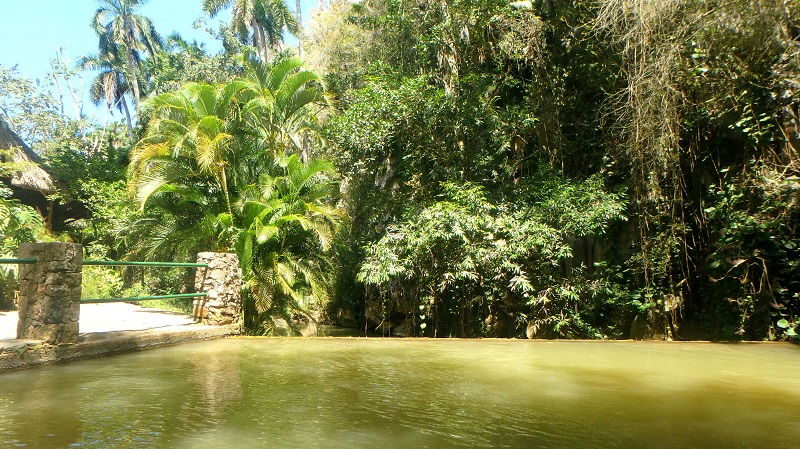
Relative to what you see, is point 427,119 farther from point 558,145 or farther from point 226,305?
point 226,305

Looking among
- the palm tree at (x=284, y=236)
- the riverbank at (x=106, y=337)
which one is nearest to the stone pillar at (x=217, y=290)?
the riverbank at (x=106, y=337)

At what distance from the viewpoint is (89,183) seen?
1848cm

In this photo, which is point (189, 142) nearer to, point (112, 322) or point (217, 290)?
point (217, 290)

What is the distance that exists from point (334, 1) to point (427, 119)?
974cm

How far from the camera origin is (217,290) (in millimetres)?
9695

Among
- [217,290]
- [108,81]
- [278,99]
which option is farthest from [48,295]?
[108,81]

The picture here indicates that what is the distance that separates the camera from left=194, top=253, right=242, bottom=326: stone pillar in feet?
31.7

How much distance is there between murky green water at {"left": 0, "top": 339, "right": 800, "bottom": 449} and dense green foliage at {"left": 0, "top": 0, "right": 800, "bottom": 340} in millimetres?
3865

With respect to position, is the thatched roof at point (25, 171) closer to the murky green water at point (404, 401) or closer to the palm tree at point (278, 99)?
the palm tree at point (278, 99)

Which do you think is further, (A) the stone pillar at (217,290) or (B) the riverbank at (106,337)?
(A) the stone pillar at (217,290)

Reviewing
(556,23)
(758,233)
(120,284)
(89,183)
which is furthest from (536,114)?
(89,183)

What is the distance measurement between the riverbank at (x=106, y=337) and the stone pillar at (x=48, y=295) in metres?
0.15

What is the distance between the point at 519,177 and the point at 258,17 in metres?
20.1

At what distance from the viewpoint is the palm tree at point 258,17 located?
91.4 ft
